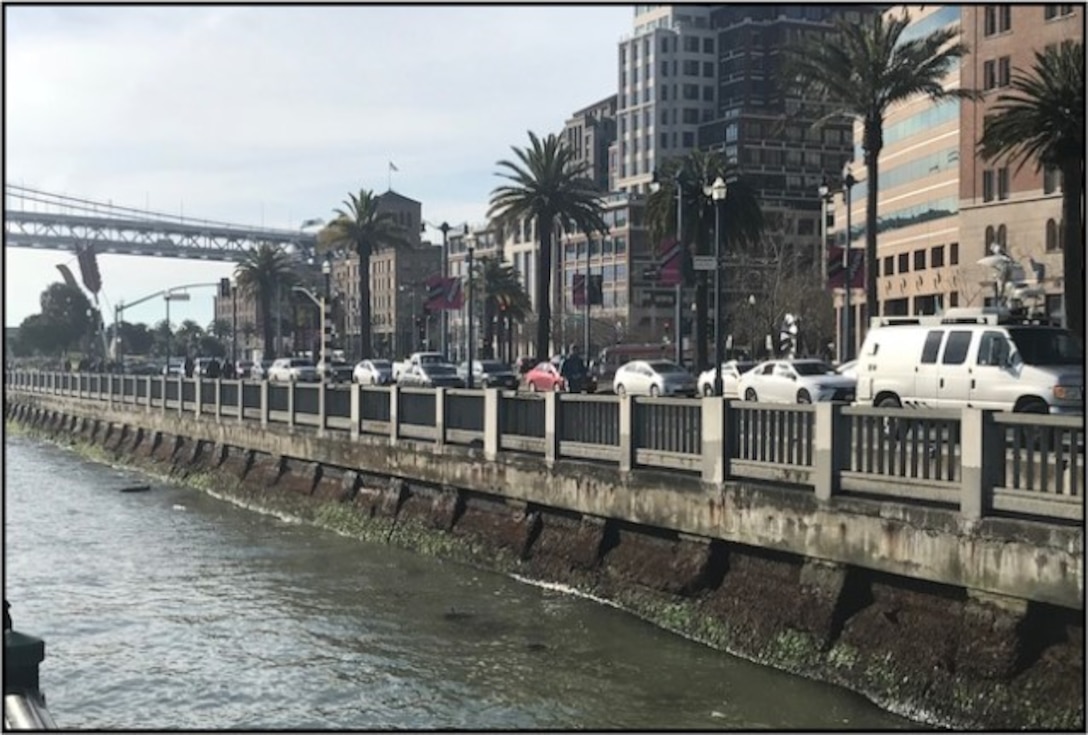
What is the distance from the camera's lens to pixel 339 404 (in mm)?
28047

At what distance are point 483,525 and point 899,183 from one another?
2850 inches

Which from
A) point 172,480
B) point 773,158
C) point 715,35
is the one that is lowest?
point 172,480

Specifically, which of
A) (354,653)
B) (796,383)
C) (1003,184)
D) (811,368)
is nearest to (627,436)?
(354,653)

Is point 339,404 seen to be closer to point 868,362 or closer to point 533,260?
point 868,362

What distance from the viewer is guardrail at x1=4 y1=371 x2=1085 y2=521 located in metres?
11.0

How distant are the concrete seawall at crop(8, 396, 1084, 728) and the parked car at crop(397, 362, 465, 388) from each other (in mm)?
22463

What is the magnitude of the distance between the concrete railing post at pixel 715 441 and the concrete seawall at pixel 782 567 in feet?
0.95

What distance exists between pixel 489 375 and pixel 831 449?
38935mm

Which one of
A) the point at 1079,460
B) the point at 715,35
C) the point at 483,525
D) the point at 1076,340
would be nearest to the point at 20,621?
the point at 483,525

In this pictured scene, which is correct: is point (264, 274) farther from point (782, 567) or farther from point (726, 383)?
point (782, 567)

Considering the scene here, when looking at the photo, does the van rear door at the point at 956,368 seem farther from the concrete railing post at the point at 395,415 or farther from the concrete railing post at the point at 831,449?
the concrete railing post at the point at 395,415

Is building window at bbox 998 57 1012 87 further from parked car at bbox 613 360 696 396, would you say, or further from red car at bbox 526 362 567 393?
parked car at bbox 613 360 696 396

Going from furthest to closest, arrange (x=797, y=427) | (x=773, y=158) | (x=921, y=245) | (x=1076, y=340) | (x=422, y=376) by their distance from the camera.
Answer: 1. (x=773, y=158)
2. (x=921, y=245)
3. (x=422, y=376)
4. (x=1076, y=340)
5. (x=797, y=427)

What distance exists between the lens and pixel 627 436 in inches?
666
